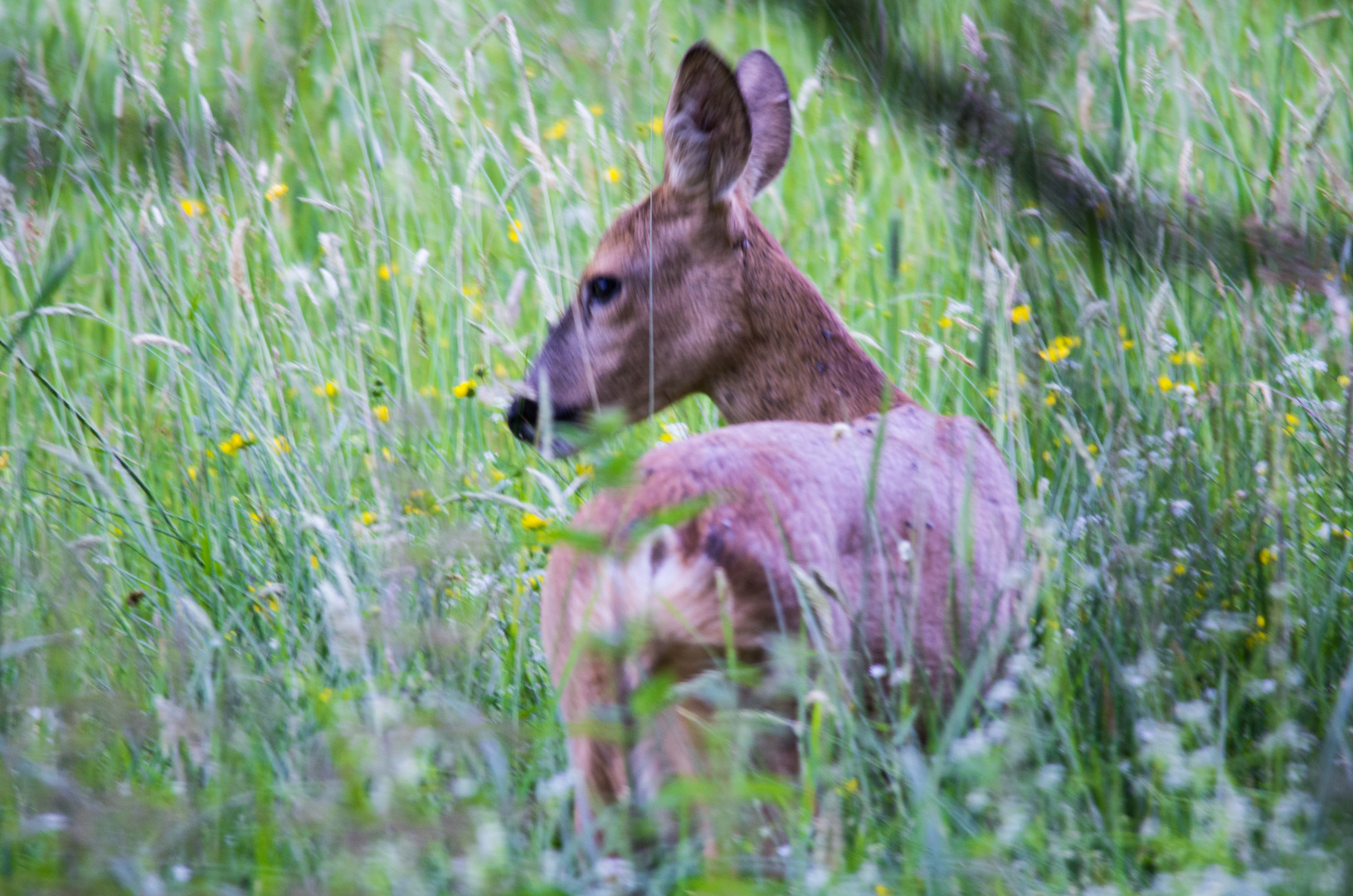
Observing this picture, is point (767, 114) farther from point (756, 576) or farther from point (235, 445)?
point (756, 576)

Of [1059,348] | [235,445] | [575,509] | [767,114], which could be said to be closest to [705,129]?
[767,114]

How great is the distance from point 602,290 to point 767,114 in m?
0.79

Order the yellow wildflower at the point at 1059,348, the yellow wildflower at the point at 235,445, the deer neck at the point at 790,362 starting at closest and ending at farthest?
the yellow wildflower at the point at 235,445, the deer neck at the point at 790,362, the yellow wildflower at the point at 1059,348

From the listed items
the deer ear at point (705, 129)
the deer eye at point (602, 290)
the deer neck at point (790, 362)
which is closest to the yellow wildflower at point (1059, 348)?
the deer neck at point (790, 362)

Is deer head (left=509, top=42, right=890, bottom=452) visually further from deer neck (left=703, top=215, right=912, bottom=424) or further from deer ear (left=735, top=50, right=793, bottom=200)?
deer ear (left=735, top=50, right=793, bottom=200)

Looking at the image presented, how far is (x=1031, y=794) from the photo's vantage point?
2.01 meters

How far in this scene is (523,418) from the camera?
11.0 feet

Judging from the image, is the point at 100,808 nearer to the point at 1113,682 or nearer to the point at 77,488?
the point at 1113,682

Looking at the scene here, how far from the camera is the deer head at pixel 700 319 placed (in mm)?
3277

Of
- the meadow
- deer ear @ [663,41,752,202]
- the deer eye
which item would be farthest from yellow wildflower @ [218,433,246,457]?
deer ear @ [663,41,752,202]

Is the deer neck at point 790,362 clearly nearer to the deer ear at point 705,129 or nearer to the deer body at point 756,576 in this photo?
the deer ear at point 705,129

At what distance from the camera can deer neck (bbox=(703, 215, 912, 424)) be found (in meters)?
3.26

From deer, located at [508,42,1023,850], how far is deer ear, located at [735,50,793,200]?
0.51 meters

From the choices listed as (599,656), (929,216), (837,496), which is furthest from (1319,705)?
(929,216)
